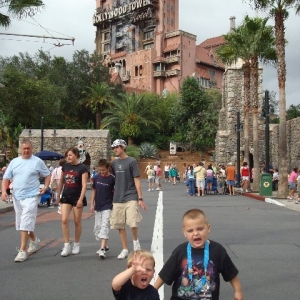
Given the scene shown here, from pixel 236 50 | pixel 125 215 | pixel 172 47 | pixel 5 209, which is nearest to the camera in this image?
pixel 125 215

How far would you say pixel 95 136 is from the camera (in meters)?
44.3

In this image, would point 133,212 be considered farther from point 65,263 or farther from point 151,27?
point 151,27

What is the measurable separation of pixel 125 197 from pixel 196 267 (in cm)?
421

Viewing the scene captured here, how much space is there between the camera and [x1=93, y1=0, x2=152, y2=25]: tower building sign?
78.7 m

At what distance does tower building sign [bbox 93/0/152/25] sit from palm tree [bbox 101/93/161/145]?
2512 centimetres

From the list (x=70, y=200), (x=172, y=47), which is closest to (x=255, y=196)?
(x=70, y=200)

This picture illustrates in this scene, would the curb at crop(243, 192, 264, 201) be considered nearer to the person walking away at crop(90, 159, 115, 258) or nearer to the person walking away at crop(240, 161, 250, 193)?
the person walking away at crop(240, 161, 250, 193)

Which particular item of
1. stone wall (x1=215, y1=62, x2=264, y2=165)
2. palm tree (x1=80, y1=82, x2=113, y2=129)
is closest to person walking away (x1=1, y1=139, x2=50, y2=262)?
stone wall (x1=215, y1=62, x2=264, y2=165)

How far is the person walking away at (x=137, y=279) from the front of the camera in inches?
124

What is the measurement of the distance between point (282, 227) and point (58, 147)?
34583mm

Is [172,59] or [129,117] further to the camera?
[172,59]

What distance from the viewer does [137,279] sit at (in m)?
3.23

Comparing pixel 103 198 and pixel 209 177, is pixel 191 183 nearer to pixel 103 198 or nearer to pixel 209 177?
pixel 209 177

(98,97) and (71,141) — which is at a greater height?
(98,97)
